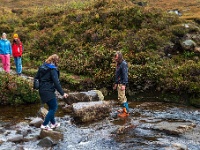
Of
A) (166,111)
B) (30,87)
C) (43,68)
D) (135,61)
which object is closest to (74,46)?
(135,61)

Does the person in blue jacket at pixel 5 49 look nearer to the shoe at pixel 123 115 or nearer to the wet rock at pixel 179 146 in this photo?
the shoe at pixel 123 115

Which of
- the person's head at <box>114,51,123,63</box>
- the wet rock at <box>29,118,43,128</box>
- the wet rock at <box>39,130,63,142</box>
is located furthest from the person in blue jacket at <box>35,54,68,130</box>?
the person's head at <box>114,51,123,63</box>

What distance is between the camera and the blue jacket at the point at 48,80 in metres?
10.8

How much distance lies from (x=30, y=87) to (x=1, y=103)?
1621mm

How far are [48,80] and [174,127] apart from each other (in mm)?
5059

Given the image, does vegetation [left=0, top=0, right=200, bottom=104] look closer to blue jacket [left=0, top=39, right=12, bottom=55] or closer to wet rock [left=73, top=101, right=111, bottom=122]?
blue jacket [left=0, top=39, right=12, bottom=55]

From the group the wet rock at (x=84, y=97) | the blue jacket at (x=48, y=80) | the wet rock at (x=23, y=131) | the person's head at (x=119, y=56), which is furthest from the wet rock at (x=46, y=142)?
the wet rock at (x=84, y=97)

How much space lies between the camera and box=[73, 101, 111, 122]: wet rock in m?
13.1

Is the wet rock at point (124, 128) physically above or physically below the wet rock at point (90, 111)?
below

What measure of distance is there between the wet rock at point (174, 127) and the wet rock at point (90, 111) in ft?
7.88

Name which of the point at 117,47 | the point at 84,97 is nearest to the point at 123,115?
the point at 84,97

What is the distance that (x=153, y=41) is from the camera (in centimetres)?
2222

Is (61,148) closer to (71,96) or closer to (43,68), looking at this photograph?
(43,68)

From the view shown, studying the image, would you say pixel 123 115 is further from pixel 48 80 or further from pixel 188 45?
pixel 188 45
